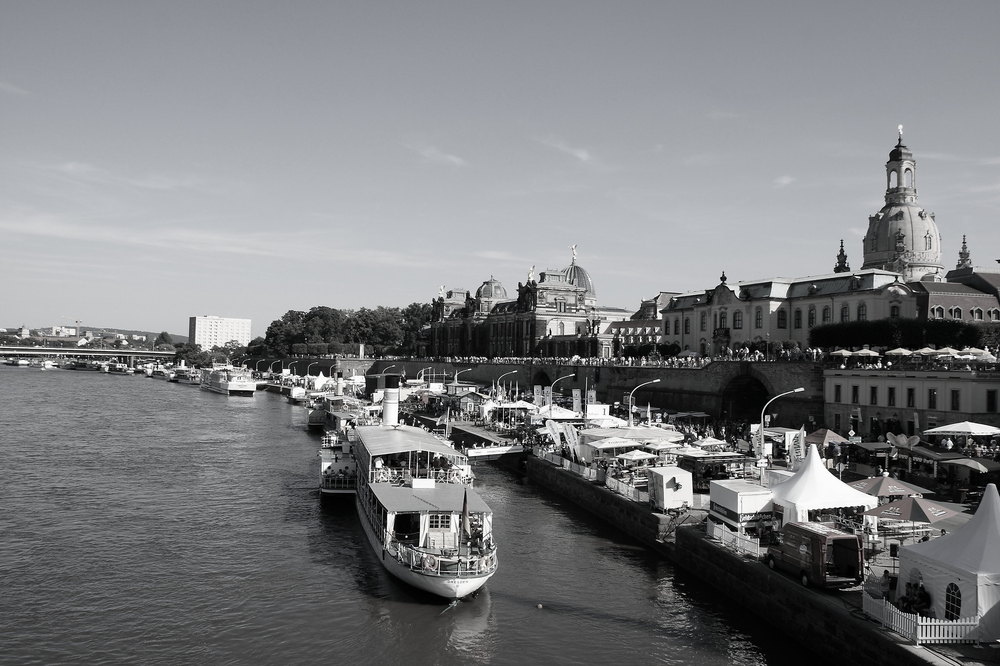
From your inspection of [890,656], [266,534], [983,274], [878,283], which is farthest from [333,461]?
[983,274]

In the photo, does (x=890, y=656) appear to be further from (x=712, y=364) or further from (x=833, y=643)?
(x=712, y=364)

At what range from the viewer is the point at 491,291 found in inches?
7259

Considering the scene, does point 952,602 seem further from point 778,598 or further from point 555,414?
point 555,414

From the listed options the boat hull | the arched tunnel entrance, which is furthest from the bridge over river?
the boat hull

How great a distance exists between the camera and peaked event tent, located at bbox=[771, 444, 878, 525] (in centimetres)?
2791

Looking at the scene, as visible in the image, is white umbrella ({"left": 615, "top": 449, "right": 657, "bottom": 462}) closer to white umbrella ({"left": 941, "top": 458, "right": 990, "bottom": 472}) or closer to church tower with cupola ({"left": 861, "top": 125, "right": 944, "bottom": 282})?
white umbrella ({"left": 941, "top": 458, "right": 990, "bottom": 472})

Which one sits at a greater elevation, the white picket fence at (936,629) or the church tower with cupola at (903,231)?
the church tower with cupola at (903,231)

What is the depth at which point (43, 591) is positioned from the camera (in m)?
28.6

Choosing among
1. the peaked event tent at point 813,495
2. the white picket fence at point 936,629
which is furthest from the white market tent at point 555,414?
→ the white picket fence at point 936,629

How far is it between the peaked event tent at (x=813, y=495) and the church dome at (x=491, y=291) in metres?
154

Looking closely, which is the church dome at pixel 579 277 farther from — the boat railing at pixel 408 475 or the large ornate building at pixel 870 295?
the boat railing at pixel 408 475

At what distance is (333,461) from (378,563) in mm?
14815

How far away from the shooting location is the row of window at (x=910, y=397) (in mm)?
46656

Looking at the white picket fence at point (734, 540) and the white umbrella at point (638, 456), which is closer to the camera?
the white picket fence at point (734, 540)
